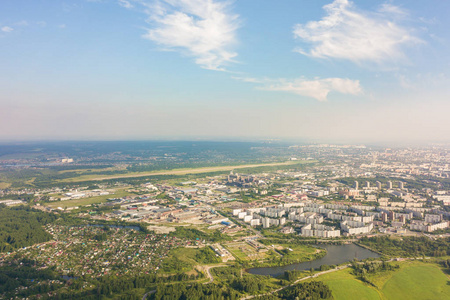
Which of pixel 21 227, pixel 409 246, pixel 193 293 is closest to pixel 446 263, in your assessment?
pixel 409 246

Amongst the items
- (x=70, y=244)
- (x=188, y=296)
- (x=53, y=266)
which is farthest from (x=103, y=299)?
(x=70, y=244)

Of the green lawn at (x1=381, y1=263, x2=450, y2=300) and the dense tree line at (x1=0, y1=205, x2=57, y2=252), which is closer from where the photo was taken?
the green lawn at (x1=381, y1=263, x2=450, y2=300)

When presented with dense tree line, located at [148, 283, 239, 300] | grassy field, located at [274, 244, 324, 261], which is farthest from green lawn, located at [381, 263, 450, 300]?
dense tree line, located at [148, 283, 239, 300]

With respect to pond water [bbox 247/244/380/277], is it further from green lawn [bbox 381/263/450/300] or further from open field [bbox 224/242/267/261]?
green lawn [bbox 381/263/450/300]

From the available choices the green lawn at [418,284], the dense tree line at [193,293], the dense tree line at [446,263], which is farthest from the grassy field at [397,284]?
the dense tree line at [193,293]

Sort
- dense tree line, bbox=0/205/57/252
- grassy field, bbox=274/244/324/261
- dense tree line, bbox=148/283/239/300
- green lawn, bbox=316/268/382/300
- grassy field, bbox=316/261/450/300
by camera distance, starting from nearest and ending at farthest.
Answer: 1. dense tree line, bbox=148/283/239/300
2. green lawn, bbox=316/268/382/300
3. grassy field, bbox=316/261/450/300
4. grassy field, bbox=274/244/324/261
5. dense tree line, bbox=0/205/57/252

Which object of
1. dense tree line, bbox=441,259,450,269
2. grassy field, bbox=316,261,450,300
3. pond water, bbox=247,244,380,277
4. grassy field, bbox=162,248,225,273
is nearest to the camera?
grassy field, bbox=316,261,450,300

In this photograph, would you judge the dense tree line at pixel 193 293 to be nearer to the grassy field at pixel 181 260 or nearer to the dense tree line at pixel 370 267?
the grassy field at pixel 181 260
